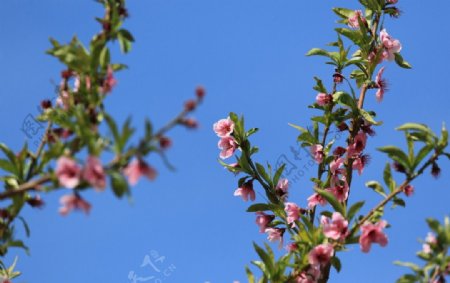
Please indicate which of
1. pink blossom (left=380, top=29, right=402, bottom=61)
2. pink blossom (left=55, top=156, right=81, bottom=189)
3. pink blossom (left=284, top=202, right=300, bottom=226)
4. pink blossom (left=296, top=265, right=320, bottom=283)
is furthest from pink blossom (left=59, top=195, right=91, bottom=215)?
pink blossom (left=380, top=29, right=402, bottom=61)

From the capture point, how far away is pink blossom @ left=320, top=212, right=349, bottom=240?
2959 millimetres

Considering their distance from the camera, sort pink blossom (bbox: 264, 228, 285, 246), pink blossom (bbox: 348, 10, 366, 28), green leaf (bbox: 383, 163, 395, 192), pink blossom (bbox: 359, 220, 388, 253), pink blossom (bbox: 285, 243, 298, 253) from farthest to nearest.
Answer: pink blossom (bbox: 348, 10, 366, 28)
pink blossom (bbox: 264, 228, 285, 246)
pink blossom (bbox: 285, 243, 298, 253)
green leaf (bbox: 383, 163, 395, 192)
pink blossom (bbox: 359, 220, 388, 253)

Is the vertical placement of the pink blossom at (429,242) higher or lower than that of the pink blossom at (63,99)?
lower

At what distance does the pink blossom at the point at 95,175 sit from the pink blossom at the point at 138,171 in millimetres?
74

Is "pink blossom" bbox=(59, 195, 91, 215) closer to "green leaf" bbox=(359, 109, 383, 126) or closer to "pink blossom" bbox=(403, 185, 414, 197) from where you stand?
"pink blossom" bbox=(403, 185, 414, 197)

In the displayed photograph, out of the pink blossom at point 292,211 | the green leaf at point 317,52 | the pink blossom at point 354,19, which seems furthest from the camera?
the pink blossom at point 354,19

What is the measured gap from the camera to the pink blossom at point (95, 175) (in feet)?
6.17

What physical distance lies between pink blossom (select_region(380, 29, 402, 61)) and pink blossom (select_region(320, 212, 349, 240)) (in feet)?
4.77

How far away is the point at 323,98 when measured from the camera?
12.9 feet

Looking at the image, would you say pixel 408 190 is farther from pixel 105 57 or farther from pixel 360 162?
pixel 105 57

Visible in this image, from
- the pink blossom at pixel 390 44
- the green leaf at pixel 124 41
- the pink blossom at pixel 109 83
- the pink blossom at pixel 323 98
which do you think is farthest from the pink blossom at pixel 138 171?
the pink blossom at pixel 390 44

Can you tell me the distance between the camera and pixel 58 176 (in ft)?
6.33

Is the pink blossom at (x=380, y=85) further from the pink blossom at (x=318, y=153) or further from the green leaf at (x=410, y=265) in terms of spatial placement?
the green leaf at (x=410, y=265)

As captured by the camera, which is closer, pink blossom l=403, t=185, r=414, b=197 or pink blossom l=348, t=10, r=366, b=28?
pink blossom l=403, t=185, r=414, b=197
